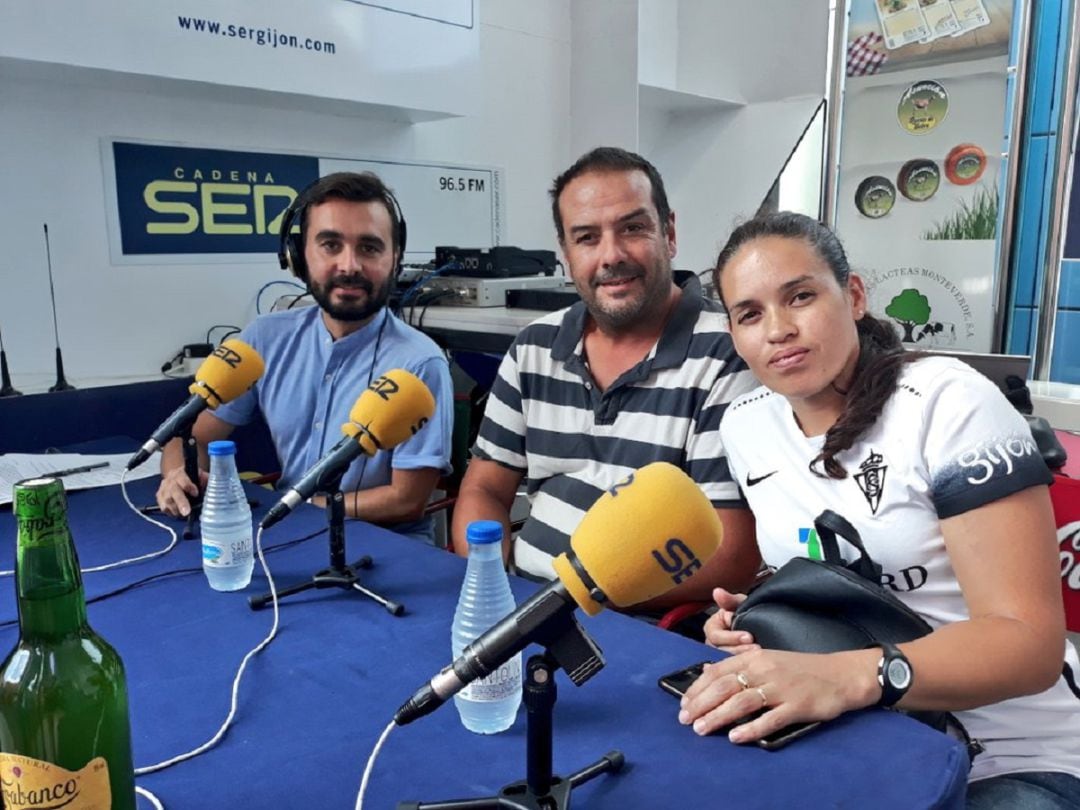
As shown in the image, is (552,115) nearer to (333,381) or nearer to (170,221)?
(170,221)

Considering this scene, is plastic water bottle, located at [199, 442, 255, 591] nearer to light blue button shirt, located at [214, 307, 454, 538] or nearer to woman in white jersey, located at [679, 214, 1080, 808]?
light blue button shirt, located at [214, 307, 454, 538]

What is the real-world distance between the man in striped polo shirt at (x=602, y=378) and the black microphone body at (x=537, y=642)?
0.81 metres

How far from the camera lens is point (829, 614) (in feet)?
3.03

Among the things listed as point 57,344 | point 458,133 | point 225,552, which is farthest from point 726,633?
point 458,133

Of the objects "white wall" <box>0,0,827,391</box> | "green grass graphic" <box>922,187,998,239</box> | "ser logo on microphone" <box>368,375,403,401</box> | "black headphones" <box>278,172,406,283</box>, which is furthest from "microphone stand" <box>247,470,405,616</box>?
"green grass graphic" <box>922,187,998,239</box>

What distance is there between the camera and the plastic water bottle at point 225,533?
46.9 inches

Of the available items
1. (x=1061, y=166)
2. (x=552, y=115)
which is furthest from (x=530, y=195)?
(x=1061, y=166)

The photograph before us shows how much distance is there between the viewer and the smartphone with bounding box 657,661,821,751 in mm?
779

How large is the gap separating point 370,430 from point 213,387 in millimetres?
391

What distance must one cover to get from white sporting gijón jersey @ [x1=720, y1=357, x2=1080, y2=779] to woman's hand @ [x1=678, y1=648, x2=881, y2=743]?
0.25 metres

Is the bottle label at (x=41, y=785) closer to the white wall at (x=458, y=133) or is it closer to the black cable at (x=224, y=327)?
the white wall at (x=458, y=133)

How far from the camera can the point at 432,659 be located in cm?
98

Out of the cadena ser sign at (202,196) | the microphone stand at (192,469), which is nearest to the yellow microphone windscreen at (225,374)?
the microphone stand at (192,469)

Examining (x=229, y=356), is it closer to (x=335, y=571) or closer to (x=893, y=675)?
(x=335, y=571)
